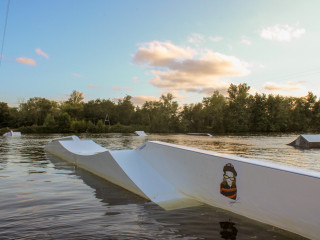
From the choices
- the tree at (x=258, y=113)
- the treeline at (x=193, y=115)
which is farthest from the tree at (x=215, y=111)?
the tree at (x=258, y=113)

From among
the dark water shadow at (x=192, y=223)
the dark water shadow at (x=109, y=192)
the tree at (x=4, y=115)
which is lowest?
the dark water shadow at (x=109, y=192)

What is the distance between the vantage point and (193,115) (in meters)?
77.4

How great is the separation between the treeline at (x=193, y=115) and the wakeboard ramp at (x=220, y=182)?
55691 millimetres

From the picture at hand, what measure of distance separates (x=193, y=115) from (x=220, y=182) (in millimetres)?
74569

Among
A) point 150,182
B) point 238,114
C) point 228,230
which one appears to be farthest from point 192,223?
point 238,114

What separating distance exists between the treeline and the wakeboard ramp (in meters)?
55.7

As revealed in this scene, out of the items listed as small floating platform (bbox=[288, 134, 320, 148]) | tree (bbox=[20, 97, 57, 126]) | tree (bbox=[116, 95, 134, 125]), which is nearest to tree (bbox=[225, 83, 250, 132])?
tree (bbox=[116, 95, 134, 125])

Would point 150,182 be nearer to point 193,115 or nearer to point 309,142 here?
point 309,142

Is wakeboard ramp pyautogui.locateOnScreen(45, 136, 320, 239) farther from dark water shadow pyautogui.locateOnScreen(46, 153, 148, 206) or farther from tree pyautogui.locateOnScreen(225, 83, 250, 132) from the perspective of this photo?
tree pyautogui.locateOnScreen(225, 83, 250, 132)

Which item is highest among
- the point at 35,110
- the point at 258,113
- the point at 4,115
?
the point at 258,113

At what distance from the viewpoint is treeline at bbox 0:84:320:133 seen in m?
66.8

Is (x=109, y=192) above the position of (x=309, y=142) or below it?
below

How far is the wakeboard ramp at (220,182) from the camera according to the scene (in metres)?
2.59

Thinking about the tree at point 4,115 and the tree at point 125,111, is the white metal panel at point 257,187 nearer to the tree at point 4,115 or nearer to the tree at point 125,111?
the tree at point 125,111
